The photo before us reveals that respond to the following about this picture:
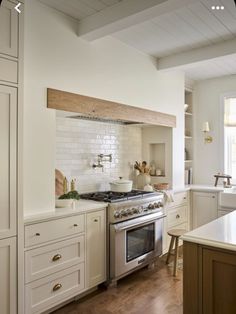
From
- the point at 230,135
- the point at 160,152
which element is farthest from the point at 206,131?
the point at 160,152

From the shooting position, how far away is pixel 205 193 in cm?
446

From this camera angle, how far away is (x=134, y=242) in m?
3.31

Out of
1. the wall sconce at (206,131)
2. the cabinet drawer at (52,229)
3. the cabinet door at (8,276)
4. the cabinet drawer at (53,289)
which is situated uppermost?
the wall sconce at (206,131)

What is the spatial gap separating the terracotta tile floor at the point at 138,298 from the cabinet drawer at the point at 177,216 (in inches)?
33.3

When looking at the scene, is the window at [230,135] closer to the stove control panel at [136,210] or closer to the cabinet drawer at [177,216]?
the cabinet drawer at [177,216]

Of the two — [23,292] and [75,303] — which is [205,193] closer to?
[75,303]

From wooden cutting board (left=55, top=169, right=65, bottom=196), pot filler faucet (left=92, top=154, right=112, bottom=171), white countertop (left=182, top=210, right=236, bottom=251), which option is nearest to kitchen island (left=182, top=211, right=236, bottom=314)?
white countertop (left=182, top=210, right=236, bottom=251)

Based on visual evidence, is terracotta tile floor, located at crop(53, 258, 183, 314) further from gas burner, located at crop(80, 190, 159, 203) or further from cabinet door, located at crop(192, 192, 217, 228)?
cabinet door, located at crop(192, 192, 217, 228)

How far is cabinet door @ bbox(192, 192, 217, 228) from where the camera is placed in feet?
14.4

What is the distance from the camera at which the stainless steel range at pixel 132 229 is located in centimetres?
302

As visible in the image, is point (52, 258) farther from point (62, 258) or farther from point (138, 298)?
point (138, 298)

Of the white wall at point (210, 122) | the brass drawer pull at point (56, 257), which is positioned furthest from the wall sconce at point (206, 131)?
the brass drawer pull at point (56, 257)

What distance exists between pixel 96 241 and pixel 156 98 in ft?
7.36

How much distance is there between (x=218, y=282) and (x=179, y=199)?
2547mm
